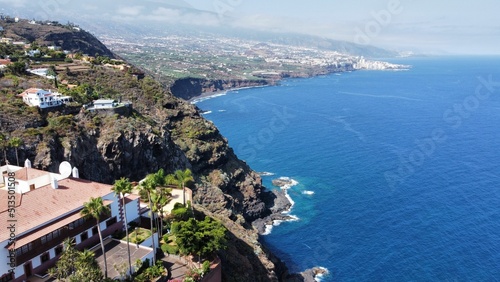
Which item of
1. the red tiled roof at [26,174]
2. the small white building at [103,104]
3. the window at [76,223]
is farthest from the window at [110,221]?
the small white building at [103,104]

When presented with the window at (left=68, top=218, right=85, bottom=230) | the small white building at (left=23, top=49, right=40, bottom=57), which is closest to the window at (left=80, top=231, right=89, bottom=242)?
the window at (left=68, top=218, right=85, bottom=230)

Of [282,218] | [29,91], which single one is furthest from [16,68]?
[282,218]

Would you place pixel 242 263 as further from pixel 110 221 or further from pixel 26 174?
pixel 26 174

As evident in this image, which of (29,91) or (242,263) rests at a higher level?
(29,91)

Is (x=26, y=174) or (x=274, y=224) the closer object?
(x=26, y=174)

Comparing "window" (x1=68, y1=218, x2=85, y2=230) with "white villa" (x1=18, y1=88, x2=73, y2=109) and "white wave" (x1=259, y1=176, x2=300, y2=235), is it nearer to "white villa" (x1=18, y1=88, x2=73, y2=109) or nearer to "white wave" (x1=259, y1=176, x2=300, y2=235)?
"white villa" (x1=18, y1=88, x2=73, y2=109)

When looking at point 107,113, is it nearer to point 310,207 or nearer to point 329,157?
point 310,207

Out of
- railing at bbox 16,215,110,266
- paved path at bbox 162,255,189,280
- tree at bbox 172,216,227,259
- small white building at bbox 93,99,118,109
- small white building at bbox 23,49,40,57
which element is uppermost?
small white building at bbox 23,49,40,57

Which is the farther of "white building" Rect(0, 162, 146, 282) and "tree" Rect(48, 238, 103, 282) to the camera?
"white building" Rect(0, 162, 146, 282)
